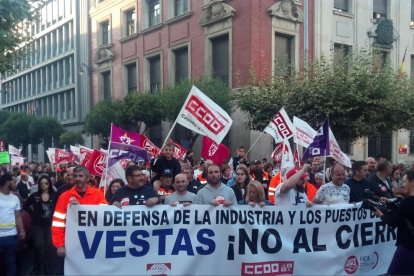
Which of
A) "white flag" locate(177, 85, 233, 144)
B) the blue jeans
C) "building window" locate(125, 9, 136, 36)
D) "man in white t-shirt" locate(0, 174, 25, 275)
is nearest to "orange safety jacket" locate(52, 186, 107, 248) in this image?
"man in white t-shirt" locate(0, 174, 25, 275)

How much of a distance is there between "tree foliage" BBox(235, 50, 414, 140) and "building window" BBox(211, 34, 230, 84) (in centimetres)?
415

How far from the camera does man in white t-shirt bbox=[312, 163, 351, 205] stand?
627cm

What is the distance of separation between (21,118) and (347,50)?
2857 centimetres

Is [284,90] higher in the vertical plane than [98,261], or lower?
higher

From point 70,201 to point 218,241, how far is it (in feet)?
5.53

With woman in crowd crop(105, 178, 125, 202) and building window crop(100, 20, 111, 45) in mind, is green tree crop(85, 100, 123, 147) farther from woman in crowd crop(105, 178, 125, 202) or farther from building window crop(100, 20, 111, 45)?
woman in crowd crop(105, 178, 125, 202)

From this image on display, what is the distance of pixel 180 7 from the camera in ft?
86.4

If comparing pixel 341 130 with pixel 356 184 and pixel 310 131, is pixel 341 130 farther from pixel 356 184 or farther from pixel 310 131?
pixel 356 184

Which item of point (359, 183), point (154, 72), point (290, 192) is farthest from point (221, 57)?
point (290, 192)

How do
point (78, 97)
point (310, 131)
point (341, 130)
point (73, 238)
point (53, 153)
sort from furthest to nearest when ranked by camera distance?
1. point (78, 97)
2. point (341, 130)
3. point (53, 153)
4. point (310, 131)
5. point (73, 238)

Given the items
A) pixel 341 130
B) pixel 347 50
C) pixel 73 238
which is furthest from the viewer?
pixel 347 50

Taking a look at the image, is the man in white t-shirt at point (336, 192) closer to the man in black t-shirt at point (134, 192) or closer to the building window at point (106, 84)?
the man in black t-shirt at point (134, 192)

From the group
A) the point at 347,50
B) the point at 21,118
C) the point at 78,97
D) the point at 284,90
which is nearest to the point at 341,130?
the point at 284,90

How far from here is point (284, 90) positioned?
60.0 feet
